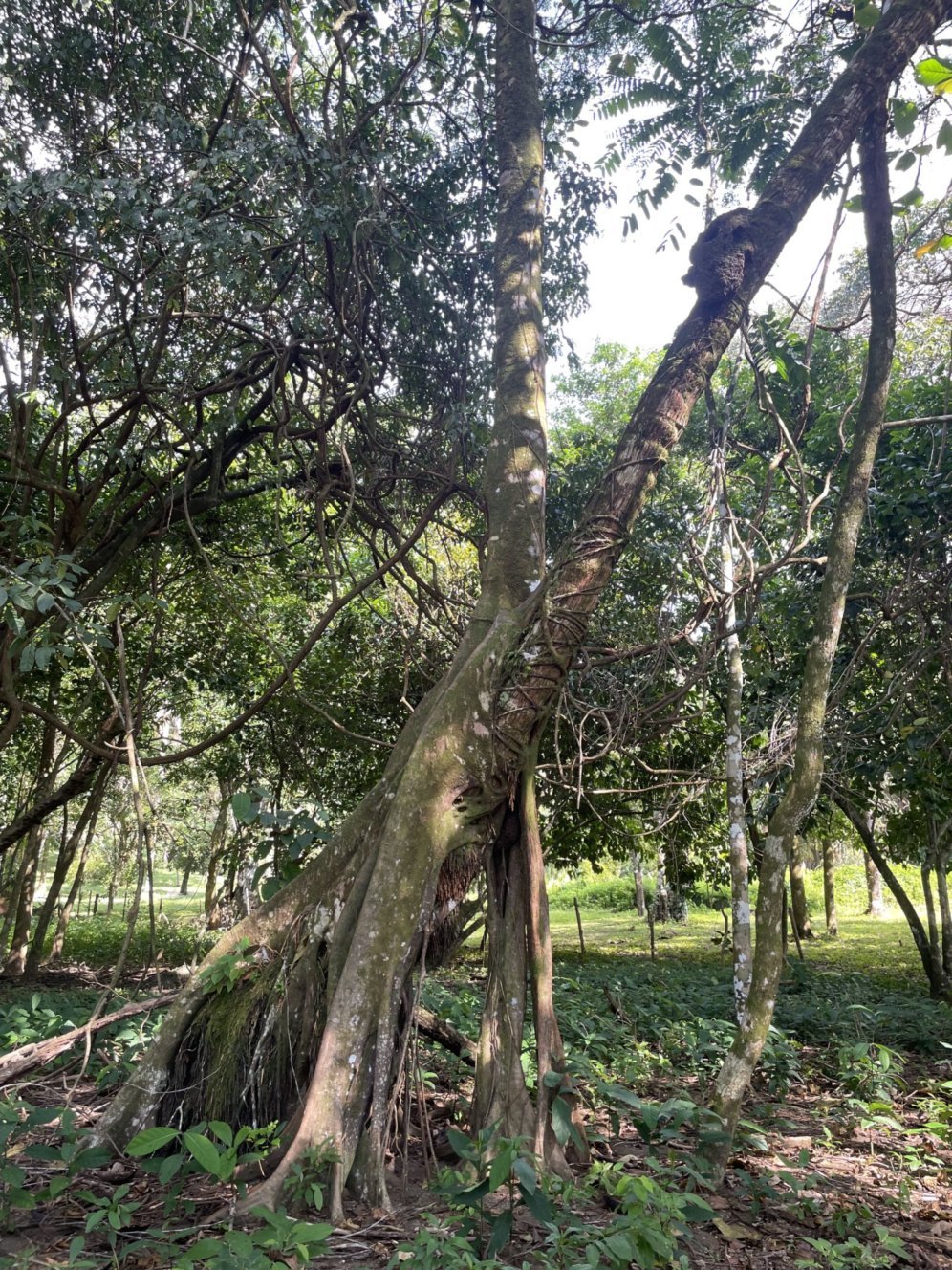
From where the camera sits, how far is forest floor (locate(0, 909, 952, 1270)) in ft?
7.67

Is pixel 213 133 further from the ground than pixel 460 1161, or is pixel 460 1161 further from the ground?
pixel 213 133

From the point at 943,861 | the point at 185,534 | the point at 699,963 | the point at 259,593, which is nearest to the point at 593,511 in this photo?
the point at 185,534

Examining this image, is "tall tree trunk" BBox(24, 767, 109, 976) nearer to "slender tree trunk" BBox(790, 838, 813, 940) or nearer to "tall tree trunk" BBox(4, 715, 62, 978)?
"tall tree trunk" BBox(4, 715, 62, 978)

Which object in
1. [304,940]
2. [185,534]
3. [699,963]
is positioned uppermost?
[185,534]

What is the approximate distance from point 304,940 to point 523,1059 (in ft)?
4.02

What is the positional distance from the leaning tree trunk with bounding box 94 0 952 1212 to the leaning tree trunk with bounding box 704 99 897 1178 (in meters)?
0.37

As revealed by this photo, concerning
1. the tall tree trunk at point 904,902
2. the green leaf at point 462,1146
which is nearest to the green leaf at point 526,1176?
the green leaf at point 462,1146

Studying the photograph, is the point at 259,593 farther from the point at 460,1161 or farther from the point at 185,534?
the point at 460,1161

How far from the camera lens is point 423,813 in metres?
3.26

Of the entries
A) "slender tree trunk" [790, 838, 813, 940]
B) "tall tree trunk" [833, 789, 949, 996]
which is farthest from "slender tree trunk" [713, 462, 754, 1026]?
"slender tree trunk" [790, 838, 813, 940]

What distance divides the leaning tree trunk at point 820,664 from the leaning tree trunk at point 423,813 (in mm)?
368

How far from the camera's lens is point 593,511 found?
12.4 feet

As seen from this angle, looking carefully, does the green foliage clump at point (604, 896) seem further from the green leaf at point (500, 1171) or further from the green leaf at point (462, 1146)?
the green leaf at point (500, 1171)

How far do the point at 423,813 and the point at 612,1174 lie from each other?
1.39 meters
